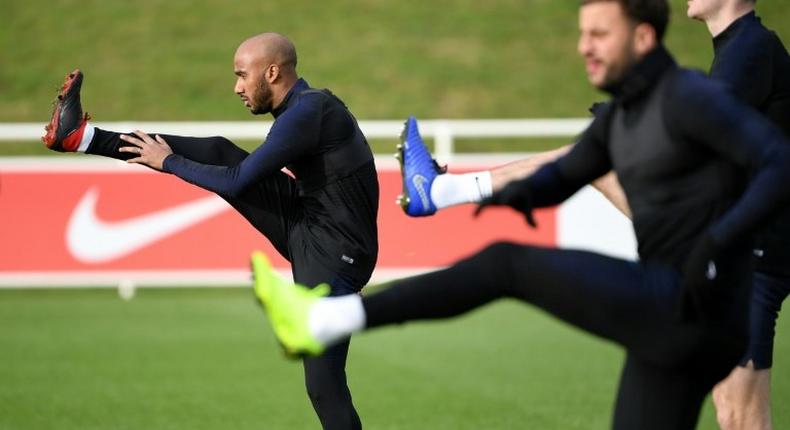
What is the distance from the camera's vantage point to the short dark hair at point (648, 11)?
13.1 feet

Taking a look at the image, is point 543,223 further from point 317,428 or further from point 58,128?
point 58,128

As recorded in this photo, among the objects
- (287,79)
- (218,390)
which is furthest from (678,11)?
(287,79)

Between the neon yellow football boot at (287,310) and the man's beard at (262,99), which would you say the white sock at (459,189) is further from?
the man's beard at (262,99)

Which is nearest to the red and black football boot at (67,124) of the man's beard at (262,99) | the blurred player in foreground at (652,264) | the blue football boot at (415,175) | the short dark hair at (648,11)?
the man's beard at (262,99)

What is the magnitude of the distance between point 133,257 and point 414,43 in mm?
13715

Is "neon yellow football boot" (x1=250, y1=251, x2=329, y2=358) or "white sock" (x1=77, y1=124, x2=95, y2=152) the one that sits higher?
"white sock" (x1=77, y1=124, x2=95, y2=152)

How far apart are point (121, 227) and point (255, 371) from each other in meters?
4.12

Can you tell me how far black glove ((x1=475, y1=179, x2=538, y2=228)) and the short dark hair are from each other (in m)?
0.67

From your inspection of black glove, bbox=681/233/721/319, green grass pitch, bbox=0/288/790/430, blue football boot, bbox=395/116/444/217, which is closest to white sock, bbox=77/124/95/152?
blue football boot, bbox=395/116/444/217

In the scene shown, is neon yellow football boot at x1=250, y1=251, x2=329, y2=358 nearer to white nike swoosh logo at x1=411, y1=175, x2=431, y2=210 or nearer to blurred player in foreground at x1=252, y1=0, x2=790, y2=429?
blurred player in foreground at x1=252, y1=0, x2=790, y2=429

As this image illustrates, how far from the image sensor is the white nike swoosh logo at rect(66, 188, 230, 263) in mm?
13383

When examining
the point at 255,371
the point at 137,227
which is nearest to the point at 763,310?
the point at 255,371

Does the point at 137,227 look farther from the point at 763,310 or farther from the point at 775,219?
the point at 775,219

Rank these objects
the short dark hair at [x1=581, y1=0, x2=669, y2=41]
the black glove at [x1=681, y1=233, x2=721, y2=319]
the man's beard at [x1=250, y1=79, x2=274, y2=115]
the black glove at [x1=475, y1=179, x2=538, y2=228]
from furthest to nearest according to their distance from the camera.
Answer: the man's beard at [x1=250, y1=79, x2=274, y2=115] → the black glove at [x1=475, y1=179, x2=538, y2=228] → the short dark hair at [x1=581, y1=0, x2=669, y2=41] → the black glove at [x1=681, y1=233, x2=721, y2=319]
